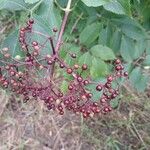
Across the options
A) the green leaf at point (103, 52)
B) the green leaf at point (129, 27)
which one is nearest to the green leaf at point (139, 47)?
the green leaf at point (129, 27)

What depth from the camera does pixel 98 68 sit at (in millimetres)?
1397

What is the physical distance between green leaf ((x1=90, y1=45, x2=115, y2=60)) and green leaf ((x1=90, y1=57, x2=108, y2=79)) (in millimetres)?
22

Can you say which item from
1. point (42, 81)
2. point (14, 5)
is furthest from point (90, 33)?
point (42, 81)

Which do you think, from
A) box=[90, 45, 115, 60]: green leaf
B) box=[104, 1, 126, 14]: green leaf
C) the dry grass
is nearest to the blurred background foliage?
box=[90, 45, 115, 60]: green leaf

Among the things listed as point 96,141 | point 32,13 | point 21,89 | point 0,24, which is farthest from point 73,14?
point 0,24

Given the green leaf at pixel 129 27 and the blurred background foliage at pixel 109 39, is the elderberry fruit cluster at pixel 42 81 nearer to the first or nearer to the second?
the blurred background foliage at pixel 109 39

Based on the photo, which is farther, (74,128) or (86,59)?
(74,128)

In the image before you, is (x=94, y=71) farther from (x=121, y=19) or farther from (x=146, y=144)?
(x=146, y=144)

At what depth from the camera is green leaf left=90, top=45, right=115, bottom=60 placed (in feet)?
4.79

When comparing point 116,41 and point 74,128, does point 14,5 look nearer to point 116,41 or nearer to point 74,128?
point 116,41

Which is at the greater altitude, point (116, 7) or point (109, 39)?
point (116, 7)

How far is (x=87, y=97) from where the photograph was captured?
98cm

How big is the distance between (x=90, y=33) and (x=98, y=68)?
0.20m

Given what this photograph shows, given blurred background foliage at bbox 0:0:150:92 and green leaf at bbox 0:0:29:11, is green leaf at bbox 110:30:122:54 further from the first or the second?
green leaf at bbox 0:0:29:11
